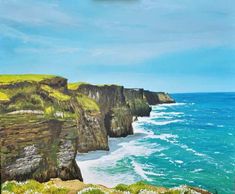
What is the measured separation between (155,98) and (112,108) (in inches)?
4111

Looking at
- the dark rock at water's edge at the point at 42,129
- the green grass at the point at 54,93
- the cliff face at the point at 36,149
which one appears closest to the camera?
the cliff face at the point at 36,149

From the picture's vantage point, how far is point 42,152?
3416 cm

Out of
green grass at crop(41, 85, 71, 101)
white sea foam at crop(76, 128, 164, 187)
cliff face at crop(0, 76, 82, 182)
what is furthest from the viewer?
green grass at crop(41, 85, 71, 101)

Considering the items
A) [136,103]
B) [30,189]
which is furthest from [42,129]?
[136,103]

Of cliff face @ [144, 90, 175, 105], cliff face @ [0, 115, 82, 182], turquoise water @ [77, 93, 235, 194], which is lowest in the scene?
turquoise water @ [77, 93, 235, 194]

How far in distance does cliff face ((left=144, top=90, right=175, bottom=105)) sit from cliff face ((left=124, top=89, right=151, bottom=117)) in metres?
43.0

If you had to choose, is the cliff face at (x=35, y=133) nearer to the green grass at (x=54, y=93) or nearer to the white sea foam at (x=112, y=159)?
the green grass at (x=54, y=93)

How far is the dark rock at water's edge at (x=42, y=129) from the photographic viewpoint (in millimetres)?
32469

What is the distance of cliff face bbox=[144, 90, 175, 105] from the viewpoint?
6479 inches

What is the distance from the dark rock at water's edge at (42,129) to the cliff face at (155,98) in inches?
4264

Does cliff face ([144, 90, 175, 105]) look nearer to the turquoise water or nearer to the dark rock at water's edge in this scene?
the turquoise water

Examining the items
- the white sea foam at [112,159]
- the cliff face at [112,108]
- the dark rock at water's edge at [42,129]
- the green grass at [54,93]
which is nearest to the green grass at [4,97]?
the dark rock at water's edge at [42,129]

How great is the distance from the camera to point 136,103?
112500 millimetres

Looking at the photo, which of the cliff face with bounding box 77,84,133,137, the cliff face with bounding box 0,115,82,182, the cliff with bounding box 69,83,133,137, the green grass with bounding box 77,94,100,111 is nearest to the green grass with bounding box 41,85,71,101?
the cliff face with bounding box 0,115,82,182
